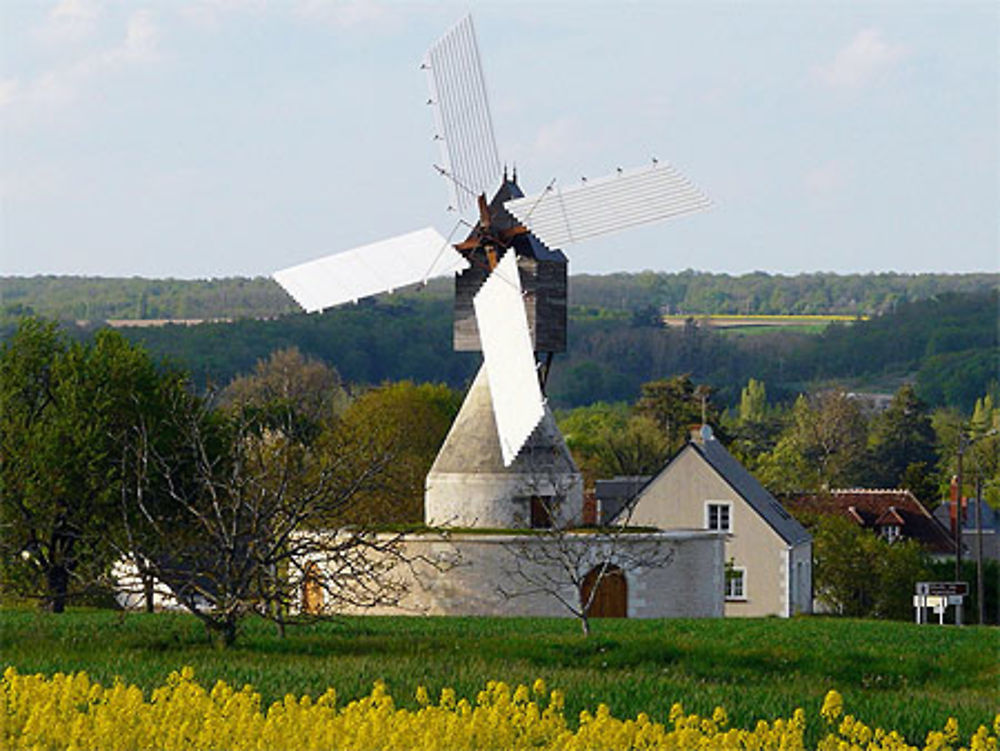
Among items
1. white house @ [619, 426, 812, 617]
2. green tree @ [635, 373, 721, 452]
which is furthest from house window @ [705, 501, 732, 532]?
green tree @ [635, 373, 721, 452]

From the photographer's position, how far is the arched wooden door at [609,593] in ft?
134

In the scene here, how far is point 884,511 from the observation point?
257 feet

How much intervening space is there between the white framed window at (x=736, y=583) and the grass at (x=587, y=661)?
27.5 m

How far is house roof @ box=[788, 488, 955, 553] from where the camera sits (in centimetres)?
7656

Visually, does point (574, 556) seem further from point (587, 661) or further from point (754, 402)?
point (754, 402)

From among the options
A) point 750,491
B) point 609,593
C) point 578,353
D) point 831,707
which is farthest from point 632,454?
point 578,353

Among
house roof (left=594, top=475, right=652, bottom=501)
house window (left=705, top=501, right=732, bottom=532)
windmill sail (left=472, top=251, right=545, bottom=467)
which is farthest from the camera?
house roof (left=594, top=475, right=652, bottom=501)

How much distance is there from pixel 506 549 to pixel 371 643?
12509 millimetres

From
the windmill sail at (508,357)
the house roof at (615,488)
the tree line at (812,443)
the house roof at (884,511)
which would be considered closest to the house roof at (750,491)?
the tree line at (812,443)

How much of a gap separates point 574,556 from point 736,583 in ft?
76.1

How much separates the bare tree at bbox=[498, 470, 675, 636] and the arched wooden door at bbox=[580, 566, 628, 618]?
0.02 m

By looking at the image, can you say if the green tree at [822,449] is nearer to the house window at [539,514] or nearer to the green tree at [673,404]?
the green tree at [673,404]

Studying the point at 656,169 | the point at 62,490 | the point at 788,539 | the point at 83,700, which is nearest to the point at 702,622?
the point at 656,169

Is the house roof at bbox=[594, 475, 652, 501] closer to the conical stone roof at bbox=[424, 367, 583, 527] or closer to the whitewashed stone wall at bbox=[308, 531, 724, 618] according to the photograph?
the whitewashed stone wall at bbox=[308, 531, 724, 618]
